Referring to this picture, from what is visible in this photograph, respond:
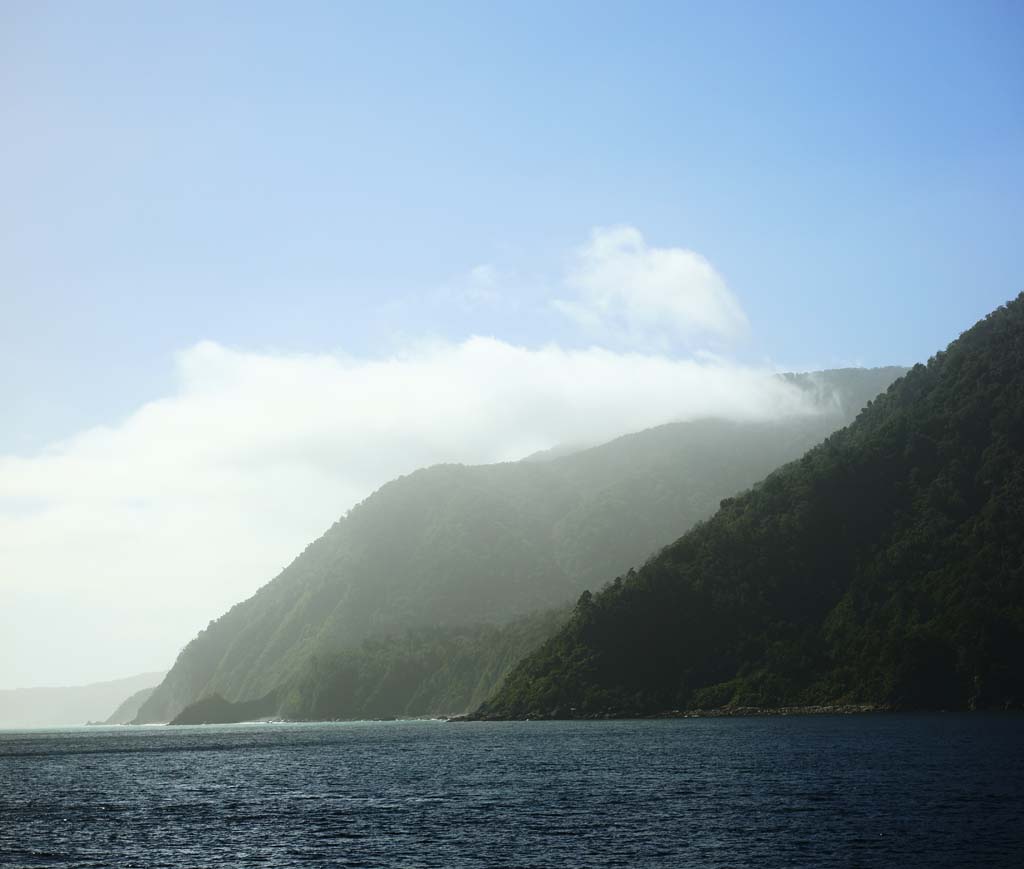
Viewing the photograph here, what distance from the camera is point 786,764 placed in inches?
5079

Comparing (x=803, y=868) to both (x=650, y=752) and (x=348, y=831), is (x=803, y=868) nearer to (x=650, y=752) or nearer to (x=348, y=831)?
(x=348, y=831)

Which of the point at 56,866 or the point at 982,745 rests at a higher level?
the point at 56,866

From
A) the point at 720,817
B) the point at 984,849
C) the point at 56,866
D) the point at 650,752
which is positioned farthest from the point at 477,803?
the point at 650,752

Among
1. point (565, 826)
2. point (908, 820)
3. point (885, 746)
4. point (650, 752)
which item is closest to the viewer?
point (908, 820)

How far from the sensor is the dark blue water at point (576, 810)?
72.6 meters

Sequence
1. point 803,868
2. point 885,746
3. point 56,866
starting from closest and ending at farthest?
point 803,868 < point 56,866 < point 885,746

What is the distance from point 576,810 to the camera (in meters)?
96.1

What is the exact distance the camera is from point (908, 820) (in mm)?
80562

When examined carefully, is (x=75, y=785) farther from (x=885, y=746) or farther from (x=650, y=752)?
(x=885, y=746)

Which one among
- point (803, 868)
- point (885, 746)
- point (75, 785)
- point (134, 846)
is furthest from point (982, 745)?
point (75, 785)

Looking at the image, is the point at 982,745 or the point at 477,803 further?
the point at 982,745

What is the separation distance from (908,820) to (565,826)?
28214 millimetres

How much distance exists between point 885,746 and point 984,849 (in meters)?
82.5

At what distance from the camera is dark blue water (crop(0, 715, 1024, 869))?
72562 mm
